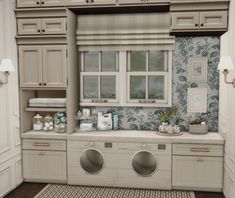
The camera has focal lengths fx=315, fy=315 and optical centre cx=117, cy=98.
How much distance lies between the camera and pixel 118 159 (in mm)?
4262

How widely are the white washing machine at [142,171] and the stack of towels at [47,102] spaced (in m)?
1.03

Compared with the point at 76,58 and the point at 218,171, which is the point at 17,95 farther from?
the point at 218,171

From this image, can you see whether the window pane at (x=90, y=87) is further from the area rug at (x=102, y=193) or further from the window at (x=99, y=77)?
the area rug at (x=102, y=193)

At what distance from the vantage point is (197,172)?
4121 millimetres

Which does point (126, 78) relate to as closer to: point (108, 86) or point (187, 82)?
point (108, 86)

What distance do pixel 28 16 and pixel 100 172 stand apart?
236 centimetres

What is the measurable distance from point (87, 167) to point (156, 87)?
5.01ft

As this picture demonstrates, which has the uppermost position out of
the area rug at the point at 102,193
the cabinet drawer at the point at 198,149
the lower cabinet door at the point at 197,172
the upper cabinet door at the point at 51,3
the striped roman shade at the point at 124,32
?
the upper cabinet door at the point at 51,3

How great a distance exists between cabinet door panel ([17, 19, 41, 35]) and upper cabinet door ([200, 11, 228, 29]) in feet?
7.20

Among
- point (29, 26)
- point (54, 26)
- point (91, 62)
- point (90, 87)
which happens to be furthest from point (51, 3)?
point (90, 87)

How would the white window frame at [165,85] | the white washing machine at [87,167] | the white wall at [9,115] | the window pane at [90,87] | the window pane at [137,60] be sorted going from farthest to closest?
1. the window pane at [90,87]
2. the window pane at [137,60]
3. the white window frame at [165,85]
4. the white washing machine at [87,167]
5. the white wall at [9,115]

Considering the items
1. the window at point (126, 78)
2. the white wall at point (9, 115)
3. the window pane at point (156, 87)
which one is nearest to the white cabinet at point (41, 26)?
the white wall at point (9, 115)

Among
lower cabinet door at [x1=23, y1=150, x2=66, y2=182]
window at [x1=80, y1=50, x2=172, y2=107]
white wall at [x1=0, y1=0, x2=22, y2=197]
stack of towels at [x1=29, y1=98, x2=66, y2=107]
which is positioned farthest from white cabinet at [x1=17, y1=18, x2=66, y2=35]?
lower cabinet door at [x1=23, y1=150, x2=66, y2=182]

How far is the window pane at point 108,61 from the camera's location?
15.4ft
